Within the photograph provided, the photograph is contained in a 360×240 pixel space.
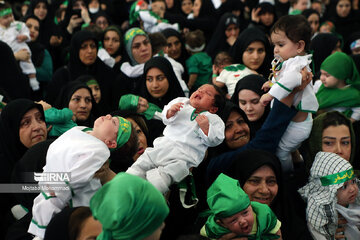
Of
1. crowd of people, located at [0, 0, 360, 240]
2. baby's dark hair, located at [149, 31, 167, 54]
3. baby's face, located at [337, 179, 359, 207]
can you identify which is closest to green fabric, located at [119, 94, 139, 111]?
crowd of people, located at [0, 0, 360, 240]

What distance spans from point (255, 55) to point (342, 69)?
2.90ft

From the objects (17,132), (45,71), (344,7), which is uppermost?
(344,7)

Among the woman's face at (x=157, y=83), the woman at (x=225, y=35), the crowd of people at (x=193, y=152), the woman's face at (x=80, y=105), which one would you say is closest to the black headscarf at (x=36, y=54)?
the crowd of people at (x=193, y=152)

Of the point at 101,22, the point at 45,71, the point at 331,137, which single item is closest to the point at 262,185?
the point at 331,137

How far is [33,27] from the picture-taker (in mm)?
7254

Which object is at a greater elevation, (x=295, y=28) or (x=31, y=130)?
(x=295, y=28)

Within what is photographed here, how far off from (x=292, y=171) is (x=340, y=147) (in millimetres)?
389

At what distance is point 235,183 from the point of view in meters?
2.53

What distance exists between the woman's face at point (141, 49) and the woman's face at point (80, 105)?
1.44 metres

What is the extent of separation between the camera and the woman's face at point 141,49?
5.66 meters

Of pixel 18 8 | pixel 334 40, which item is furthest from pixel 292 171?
pixel 18 8

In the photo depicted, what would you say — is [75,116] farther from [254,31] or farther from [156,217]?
[156,217]

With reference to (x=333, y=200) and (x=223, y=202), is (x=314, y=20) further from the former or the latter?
(x=223, y=202)

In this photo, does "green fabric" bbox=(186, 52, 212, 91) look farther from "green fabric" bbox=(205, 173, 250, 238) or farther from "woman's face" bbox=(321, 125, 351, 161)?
"green fabric" bbox=(205, 173, 250, 238)
